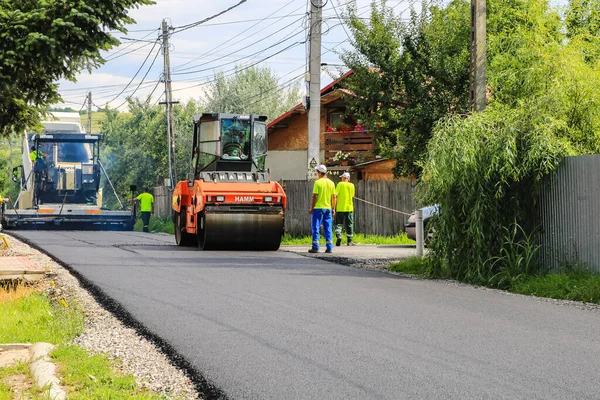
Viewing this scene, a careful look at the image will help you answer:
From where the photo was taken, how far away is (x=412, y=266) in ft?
52.1

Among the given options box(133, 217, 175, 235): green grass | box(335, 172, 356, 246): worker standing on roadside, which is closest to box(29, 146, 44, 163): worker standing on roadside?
box(133, 217, 175, 235): green grass

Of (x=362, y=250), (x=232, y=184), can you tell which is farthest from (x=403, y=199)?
(x=232, y=184)

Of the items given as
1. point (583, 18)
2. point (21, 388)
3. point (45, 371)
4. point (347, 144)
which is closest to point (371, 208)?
point (583, 18)

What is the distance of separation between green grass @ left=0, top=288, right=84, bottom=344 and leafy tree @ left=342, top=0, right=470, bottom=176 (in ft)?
54.8

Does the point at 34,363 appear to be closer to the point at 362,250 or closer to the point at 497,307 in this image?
the point at 497,307

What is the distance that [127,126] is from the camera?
194 feet

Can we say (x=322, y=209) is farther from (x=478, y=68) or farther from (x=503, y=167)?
(x=503, y=167)

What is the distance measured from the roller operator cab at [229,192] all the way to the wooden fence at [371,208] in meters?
5.02

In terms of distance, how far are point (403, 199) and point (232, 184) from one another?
8397 mm

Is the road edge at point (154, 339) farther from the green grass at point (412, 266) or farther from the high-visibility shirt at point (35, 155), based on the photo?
the high-visibility shirt at point (35, 155)

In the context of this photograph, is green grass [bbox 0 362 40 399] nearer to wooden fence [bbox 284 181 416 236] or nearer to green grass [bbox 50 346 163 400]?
green grass [bbox 50 346 163 400]

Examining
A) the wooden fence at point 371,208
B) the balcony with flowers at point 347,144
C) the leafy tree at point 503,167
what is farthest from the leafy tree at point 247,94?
the leafy tree at point 503,167

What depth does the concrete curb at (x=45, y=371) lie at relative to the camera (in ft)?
20.2

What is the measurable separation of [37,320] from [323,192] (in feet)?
34.1
